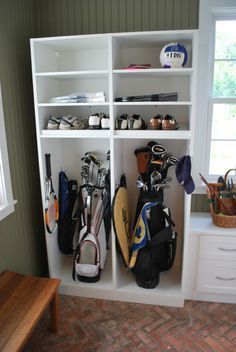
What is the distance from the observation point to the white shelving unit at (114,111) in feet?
6.05

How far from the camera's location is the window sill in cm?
177

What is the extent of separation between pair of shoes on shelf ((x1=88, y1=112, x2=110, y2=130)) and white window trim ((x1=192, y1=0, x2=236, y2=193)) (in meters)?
0.74

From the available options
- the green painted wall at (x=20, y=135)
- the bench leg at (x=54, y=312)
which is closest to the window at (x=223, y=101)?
the green painted wall at (x=20, y=135)

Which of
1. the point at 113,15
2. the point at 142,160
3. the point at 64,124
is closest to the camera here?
the point at 64,124

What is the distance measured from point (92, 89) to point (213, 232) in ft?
4.69

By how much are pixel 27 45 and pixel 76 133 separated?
2.52 ft

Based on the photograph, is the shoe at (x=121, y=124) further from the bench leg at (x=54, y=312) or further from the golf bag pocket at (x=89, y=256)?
the bench leg at (x=54, y=312)

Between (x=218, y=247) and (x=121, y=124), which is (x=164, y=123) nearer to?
(x=121, y=124)

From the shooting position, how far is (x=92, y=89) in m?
2.24

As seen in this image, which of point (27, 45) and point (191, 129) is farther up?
point (27, 45)

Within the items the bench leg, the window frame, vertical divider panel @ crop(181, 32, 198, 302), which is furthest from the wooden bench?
the window frame

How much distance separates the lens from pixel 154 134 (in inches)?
72.2

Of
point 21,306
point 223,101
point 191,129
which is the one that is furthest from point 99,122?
point 21,306

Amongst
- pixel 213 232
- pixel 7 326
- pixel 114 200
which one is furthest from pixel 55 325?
pixel 213 232
